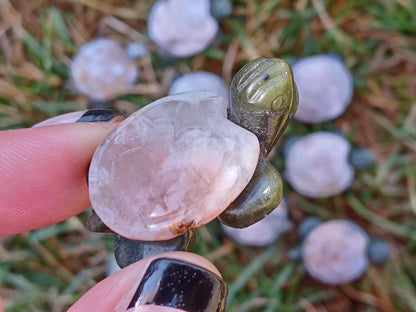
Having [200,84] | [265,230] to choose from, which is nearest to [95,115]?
[200,84]

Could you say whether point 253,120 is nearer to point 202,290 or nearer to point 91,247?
point 202,290

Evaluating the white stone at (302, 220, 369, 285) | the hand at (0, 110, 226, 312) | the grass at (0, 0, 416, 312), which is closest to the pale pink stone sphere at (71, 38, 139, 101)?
the grass at (0, 0, 416, 312)

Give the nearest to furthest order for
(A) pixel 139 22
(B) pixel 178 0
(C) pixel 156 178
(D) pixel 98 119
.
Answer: (C) pixel 156 178
(D) pixel 98 119
(B) pixel 178 0
(A) pixel 139 22

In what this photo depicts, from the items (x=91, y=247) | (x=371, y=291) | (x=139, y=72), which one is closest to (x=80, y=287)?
(x=91, y=247)

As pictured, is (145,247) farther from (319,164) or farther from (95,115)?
(319,164)

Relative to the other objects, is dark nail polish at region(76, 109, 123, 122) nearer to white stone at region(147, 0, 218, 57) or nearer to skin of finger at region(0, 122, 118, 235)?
skin of finger at region(0, 122, 118, 235)

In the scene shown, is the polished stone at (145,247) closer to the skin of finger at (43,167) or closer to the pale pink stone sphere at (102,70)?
the skin of finger at (43,167)
